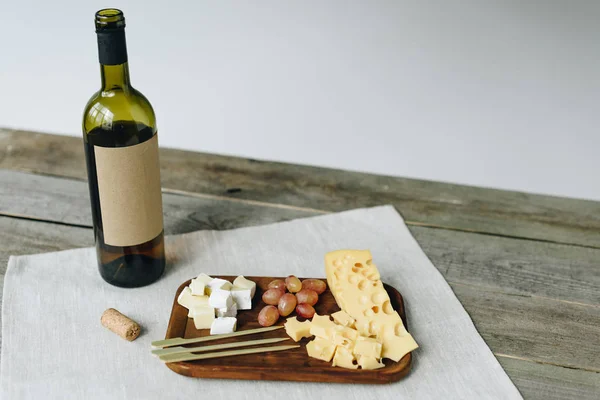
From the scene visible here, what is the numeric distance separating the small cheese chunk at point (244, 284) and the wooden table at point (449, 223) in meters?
0.25

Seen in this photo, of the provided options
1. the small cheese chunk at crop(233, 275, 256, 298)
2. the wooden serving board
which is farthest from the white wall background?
the wooden serving board

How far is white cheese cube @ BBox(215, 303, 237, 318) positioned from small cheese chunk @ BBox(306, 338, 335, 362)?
123mm

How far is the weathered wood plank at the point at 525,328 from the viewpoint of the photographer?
859 mm

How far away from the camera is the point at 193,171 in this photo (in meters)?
1.39

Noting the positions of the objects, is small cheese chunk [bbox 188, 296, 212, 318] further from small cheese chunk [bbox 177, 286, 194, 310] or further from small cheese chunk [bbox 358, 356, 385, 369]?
small cheese chunk [bbox 358, 356, 385, 369]

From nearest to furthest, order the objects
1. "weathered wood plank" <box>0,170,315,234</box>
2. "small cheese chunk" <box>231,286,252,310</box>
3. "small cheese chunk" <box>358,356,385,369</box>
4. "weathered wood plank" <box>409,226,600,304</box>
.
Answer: "small cheese chunk" <box>358,356,385,369</box>, "small cheese chunk" <box>231,286,252,310</box>, "weathered wood plank" <box>409,226,600,304</box>, "weathered wood plank" <box>0,170,315,234</box>

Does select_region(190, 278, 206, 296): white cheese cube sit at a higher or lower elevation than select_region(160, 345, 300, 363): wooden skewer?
higher

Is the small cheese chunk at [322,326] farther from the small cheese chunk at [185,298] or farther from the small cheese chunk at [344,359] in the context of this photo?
the small cheese chunk at [185,298]

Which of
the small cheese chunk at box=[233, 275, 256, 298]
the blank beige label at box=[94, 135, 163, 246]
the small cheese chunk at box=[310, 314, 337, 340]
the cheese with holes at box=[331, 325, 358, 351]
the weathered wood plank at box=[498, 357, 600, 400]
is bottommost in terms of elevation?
the weathered wood plank at box=[498, 357, 600, 400]

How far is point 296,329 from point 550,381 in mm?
338

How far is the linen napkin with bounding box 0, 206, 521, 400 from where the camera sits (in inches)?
32.3

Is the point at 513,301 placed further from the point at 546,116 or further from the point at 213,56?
the point at 213,56

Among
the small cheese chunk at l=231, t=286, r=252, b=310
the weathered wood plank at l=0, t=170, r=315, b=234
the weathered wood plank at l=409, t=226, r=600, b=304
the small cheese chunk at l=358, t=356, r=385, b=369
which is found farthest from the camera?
the weathered wood plank at l=0, t=170, r=315, b=234

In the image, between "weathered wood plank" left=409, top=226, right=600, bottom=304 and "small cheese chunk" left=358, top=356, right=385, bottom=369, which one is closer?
"small cheese chunk" left=358, top=356, right=385, bottom=369
